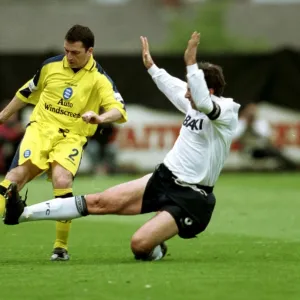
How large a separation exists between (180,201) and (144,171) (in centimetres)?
1429

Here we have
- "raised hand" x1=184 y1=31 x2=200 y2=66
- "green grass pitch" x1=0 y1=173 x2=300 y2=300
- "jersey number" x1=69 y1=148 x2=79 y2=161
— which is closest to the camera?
"green grass pitch" x1=0 y1=173 x2=300 y2=300

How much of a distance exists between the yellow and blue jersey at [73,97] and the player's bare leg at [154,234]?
1.15m

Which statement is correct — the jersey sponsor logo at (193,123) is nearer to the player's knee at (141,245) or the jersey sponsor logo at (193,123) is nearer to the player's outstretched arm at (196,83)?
the player's outstretched arm at (196,83)

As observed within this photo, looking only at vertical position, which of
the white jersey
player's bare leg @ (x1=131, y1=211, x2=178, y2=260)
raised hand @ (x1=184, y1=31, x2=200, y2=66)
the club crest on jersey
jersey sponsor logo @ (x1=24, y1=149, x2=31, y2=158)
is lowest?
player's bare leg @ (x1=131, y1=211, x2=178, y2=260)

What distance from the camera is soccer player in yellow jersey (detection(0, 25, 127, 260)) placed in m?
10.9

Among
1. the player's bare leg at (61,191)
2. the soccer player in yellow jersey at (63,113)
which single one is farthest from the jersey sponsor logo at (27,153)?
the player's bare leg at (61,191)

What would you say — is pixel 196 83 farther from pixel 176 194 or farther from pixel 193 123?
pixel 176 194

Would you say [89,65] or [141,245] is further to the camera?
[89,65]

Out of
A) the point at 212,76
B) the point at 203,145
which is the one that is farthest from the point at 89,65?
the point at 203,145

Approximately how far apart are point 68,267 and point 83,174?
14477 mm

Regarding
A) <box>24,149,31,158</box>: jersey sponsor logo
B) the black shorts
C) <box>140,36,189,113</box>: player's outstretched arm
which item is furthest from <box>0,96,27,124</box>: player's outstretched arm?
the black shorts

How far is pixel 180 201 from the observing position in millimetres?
10539

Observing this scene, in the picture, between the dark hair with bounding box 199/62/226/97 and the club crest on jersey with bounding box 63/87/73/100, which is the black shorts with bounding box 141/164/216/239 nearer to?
the dark hair with bounding box 199/62/226/97

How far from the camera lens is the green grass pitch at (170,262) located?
859 centimetres
